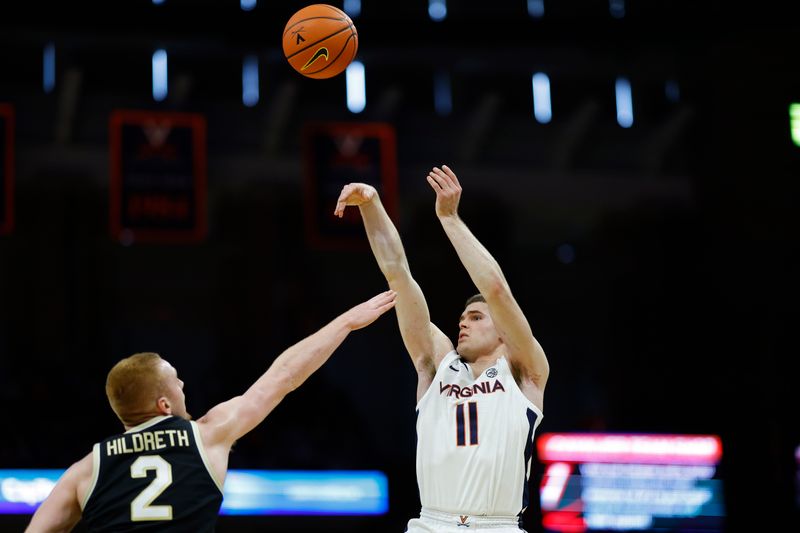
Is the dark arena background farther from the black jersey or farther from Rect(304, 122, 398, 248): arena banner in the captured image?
the black jersey

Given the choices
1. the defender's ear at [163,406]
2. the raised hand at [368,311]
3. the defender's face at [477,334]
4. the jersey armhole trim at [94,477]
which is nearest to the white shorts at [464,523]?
the defender's face at [477,334]

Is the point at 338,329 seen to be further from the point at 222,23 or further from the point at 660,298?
the point at 660,298

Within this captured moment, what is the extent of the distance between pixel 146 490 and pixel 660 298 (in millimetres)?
14143

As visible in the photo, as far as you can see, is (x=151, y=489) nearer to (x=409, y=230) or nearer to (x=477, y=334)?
(x=477, y=334)

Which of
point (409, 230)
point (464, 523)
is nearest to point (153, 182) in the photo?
point (409, 230)

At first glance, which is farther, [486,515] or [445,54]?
[445,54]

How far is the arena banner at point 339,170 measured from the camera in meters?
14.2

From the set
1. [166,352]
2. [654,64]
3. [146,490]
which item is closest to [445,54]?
[654,64]

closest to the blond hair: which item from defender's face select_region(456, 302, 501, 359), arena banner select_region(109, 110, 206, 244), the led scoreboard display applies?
defender's face select_region(456, 302, 501, 359)

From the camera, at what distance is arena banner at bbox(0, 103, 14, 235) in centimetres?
1323

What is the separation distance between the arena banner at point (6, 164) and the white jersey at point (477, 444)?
29.3 ft

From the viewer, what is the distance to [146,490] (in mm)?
4609

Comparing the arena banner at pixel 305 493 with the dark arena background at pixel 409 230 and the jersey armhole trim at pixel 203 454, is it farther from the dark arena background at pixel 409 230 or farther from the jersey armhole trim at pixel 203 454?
the jersey armhole trim at pixel 203 454

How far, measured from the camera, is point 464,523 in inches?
222
